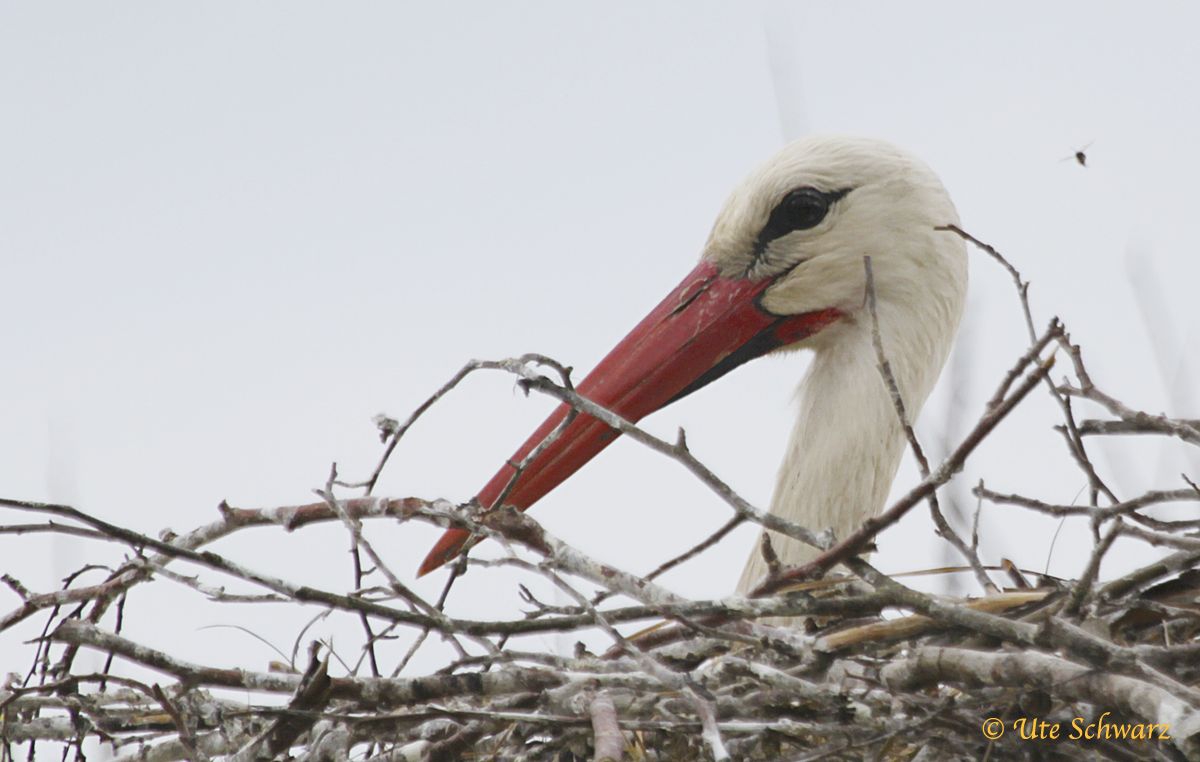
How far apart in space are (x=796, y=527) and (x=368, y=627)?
67 cm

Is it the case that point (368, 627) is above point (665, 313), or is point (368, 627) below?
below

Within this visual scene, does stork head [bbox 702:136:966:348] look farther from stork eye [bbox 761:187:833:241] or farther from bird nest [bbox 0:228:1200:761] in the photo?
bird nest [bbox 0:228:1200:761]

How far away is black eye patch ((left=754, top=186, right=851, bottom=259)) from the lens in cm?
300

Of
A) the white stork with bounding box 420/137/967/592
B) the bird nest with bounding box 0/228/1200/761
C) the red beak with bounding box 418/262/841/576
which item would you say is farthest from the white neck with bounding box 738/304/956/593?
the bird nest with bounding box 0/228/1200/761

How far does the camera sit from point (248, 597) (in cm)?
184

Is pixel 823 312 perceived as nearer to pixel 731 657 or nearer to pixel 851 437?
pixel 851 437

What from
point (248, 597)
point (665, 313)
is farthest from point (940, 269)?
point (248, 597)

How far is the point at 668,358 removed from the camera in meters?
2.92

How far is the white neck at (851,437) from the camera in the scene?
9.27ft

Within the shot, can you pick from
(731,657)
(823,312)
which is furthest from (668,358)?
(731,657)

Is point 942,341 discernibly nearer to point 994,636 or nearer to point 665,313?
point 665,313

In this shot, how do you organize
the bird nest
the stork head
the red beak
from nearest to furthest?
the bird nest
the red beak
the stork head

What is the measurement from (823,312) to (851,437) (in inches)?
11.8

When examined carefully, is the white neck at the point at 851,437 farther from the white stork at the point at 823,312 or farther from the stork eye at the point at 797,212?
the stork eye at the point at 797,212
